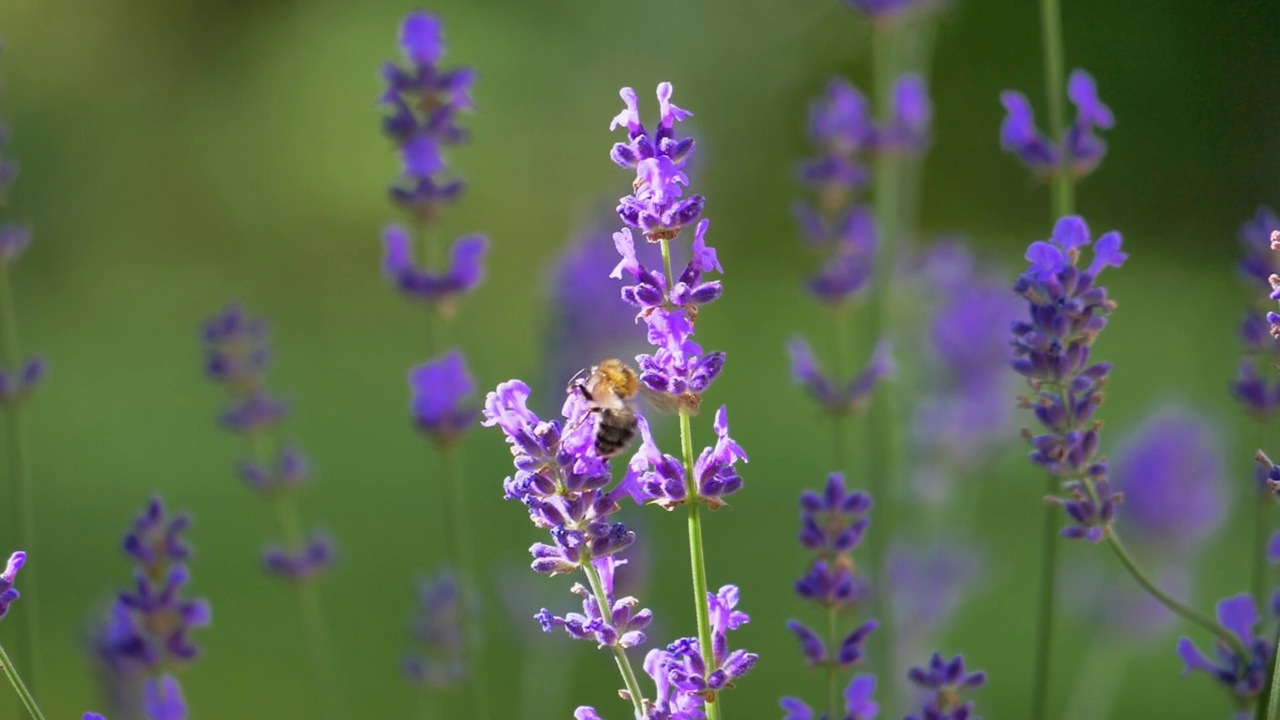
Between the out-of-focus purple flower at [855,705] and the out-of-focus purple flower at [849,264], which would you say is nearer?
the out-of-focus purple flower at [855,705]

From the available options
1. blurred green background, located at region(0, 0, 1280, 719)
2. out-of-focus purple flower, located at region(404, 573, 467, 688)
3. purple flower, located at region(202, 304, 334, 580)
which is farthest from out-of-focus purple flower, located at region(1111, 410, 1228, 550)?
blurred green background, located at region(0, 0, 1280, 719)

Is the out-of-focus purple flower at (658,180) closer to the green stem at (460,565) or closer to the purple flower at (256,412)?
the green stem at (460,565)

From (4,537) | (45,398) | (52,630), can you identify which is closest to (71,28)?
(45,398)

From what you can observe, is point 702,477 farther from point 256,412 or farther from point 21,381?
point 256,412

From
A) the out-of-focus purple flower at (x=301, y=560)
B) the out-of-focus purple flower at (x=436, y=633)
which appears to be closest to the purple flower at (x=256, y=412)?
the out-of-focus purple flower at (x=301, y=560)

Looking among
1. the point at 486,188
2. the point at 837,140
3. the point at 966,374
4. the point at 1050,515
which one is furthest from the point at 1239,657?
the point at 486,188

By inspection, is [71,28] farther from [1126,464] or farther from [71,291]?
[1126,464]
